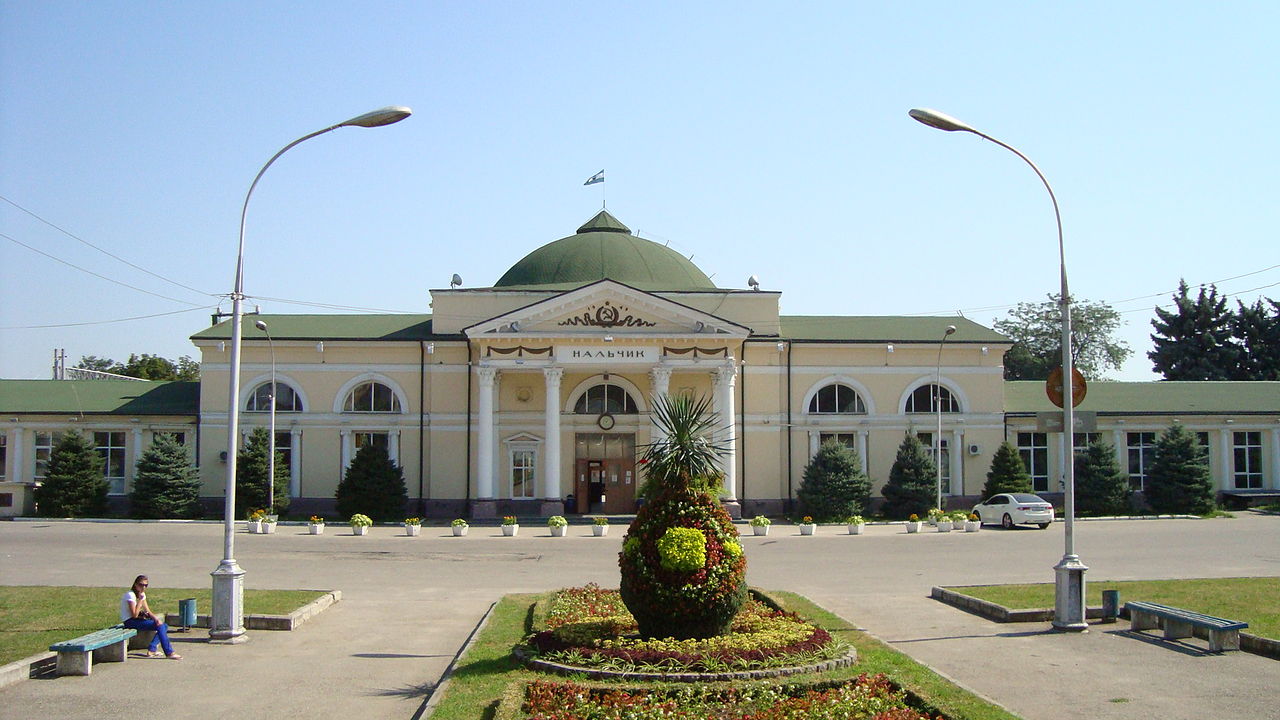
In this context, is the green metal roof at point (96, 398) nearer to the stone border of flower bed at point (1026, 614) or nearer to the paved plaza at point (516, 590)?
the paved plaza at point (516, 590)

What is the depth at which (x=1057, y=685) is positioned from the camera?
12.6 metres

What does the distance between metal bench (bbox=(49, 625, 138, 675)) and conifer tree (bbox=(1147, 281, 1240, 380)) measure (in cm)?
7663

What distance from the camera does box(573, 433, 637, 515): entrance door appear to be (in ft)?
151

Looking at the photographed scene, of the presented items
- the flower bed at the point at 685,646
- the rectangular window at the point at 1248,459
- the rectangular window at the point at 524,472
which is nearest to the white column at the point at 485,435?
the rectangular window at the point at 524,472

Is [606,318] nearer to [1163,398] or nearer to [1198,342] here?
[1163,398]

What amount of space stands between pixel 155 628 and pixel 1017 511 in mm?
32069

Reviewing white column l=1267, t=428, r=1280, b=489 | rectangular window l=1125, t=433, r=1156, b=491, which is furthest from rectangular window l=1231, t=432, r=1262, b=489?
rectangular window l=1125, t=433, r=1156, b=491

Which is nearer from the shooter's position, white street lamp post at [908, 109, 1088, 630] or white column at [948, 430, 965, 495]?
white street lamp post at [908, 109, 1088, 630]

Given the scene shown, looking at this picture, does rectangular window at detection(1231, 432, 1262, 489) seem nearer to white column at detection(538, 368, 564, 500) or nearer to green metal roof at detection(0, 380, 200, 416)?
white column at detection(538, 368, 564, 500)

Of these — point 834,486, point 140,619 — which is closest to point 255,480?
point 834,486

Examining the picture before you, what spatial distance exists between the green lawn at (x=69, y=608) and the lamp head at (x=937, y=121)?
12.5 m

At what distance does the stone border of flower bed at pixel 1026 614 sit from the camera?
14349 millimetres

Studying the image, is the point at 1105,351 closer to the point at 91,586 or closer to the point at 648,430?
the point at 648,430

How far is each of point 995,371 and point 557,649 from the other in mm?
37723
